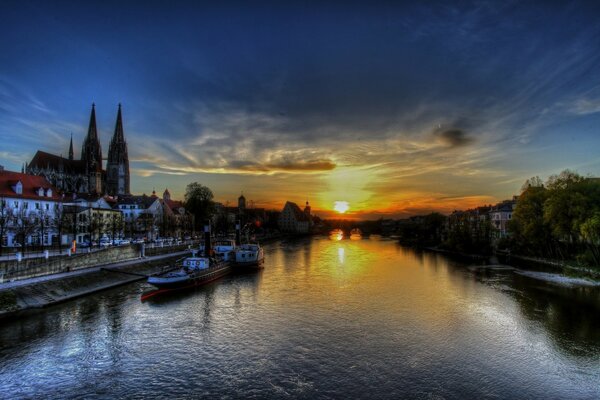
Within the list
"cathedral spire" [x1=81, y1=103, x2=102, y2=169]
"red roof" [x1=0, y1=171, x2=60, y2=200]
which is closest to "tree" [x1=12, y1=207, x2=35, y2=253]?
"red roof" [x1=0, y1=171, x2=60, y2=200]

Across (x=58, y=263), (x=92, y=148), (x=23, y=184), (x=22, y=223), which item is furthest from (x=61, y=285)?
(x=92, y=148)

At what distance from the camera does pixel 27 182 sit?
204ft

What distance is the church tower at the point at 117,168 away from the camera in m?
148

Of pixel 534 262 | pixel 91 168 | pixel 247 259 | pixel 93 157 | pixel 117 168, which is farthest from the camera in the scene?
pixel 117 168

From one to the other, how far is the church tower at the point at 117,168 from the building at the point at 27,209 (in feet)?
279

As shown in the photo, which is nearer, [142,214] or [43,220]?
[43,220]

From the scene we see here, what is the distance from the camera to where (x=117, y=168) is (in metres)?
148

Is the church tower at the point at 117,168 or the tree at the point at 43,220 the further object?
the church tower at the point at 117,168

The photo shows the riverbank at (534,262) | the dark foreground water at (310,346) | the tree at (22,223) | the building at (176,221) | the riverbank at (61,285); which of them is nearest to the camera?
the dark foreground water at (310,346)

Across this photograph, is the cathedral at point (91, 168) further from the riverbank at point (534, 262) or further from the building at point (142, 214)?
the riverbank at point (534, 262)

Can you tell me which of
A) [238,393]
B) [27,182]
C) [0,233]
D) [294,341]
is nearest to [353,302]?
[294,341]

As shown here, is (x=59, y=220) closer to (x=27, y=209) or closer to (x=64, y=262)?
(x=27, y=209)

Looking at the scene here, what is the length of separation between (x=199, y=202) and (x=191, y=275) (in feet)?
234

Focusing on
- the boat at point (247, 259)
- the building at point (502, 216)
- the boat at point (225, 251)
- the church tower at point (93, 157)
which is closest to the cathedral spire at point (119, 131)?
the church tower at point (93, 157)
